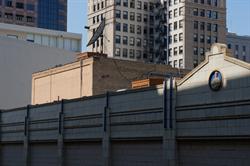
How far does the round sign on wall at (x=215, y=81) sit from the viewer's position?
23.1 metres

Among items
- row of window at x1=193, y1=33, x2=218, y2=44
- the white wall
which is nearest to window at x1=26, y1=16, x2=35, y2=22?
row of window at x1=193, y1=33, x2=218, y2=44

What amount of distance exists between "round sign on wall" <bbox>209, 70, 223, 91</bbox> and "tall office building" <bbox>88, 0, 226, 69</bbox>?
107902 mm

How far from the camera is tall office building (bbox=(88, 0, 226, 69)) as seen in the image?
135m

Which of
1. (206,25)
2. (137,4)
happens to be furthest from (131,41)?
(206,25)

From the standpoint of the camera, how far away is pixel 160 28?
5684 inches

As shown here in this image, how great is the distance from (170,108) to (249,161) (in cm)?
534

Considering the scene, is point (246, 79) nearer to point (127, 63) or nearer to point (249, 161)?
point (249, 161)

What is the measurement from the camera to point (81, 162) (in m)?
33.1

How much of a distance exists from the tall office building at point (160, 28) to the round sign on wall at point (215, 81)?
108 m

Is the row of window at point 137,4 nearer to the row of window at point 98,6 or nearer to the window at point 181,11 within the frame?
the row of window at point 98,6

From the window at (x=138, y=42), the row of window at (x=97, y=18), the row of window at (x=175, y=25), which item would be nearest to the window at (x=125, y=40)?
the window at (x=138, y=42)

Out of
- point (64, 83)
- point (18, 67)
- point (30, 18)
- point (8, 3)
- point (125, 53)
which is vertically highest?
point (8, 3)

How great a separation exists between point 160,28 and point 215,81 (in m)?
122

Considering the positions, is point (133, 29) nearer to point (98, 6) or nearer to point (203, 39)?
point (98, 6)
